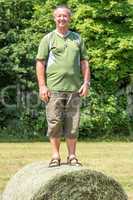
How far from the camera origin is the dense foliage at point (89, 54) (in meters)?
29.8

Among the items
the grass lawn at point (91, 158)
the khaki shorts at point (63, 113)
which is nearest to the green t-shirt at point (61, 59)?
the khaki shorts at point (63, 113)

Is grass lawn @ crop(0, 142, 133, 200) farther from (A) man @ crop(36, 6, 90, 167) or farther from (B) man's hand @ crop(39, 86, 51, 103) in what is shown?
(B) man's hand @ crop(39, 86, 51, 103)

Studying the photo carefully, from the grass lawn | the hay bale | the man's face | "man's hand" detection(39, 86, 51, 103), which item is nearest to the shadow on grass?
the grass lawn

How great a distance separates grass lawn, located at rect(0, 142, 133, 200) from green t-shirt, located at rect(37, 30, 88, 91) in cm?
328

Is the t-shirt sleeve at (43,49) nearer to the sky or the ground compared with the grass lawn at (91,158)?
nearer to the sky

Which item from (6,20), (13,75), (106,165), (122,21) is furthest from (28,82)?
(106,165)

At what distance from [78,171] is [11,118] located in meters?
23.1

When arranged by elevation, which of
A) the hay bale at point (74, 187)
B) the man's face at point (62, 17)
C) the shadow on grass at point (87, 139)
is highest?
the man's face at point (62, 17)

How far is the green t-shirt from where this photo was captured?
880cm

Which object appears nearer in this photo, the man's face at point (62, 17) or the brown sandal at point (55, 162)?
the man's face at point (62, 17)

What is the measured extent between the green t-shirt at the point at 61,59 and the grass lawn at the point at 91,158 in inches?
129

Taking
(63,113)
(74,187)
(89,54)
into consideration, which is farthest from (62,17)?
(89,54)

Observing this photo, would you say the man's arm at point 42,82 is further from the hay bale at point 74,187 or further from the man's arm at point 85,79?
the hay bale at point 74,187

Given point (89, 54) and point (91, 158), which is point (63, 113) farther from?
point (89, 54)
